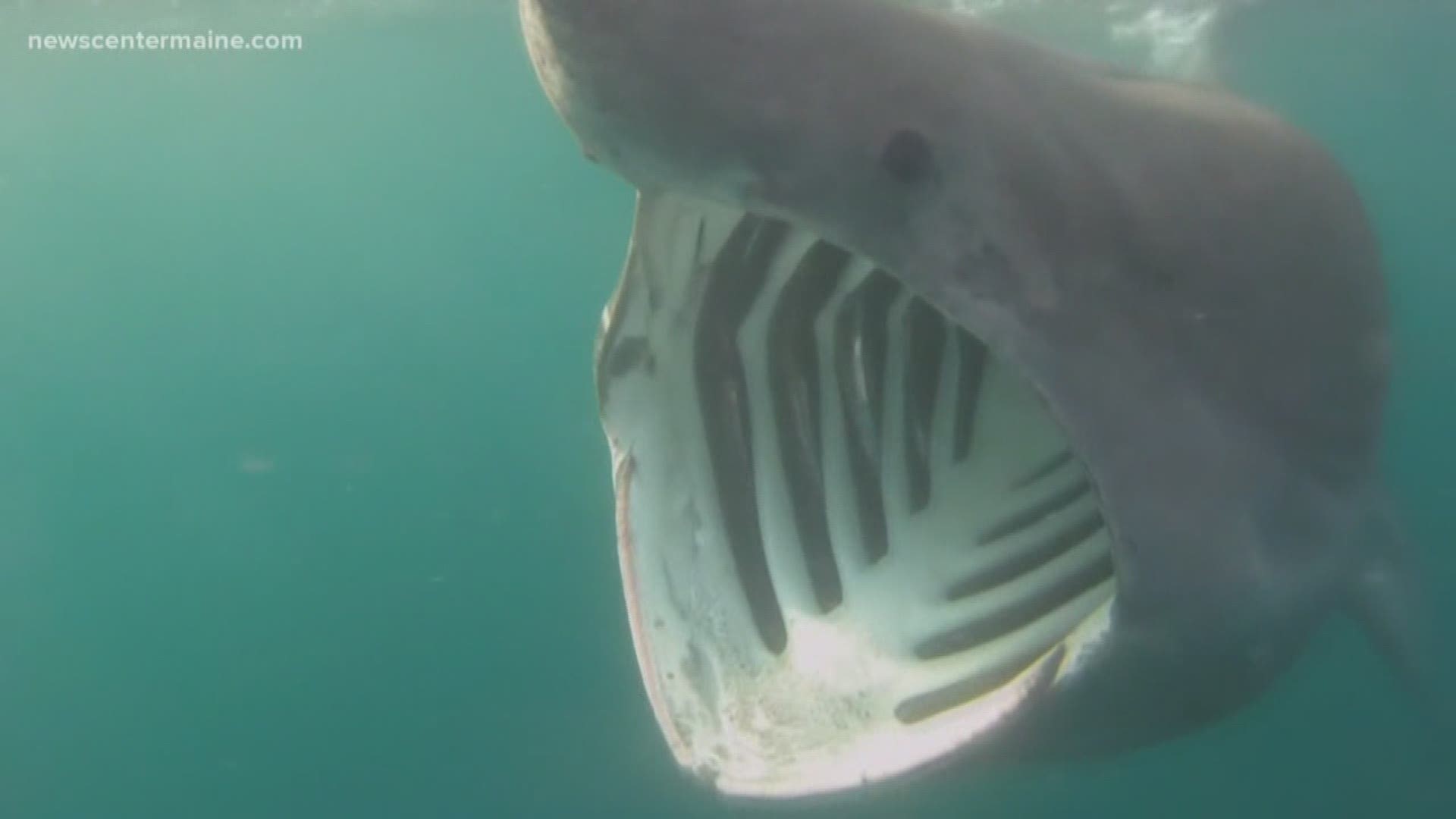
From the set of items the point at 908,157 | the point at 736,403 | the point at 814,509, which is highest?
the point at 908,157

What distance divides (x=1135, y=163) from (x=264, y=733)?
9535mm

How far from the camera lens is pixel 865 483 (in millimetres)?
3121

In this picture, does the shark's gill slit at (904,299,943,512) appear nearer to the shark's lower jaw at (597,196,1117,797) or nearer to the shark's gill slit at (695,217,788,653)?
the shark's lower jaw at (597,196,1117,797)

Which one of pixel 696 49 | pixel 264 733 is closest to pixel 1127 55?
pixel 264 733

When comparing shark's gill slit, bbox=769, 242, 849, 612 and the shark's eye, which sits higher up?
the shark's eye

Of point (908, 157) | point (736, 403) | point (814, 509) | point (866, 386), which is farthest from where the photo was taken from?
point (866, 386)

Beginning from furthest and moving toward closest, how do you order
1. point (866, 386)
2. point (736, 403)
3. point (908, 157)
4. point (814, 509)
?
1. point (866, 386)
2. point (814, 509)
3. point (736, 403)
4. point (908, 157)

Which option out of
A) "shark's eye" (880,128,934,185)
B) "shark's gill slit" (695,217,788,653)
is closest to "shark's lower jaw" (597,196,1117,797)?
"shark's gill slit" (695,217,788,653)

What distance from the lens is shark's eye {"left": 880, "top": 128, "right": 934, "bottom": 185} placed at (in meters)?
1.97

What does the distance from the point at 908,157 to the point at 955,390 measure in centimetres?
136

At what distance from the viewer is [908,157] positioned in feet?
6.48

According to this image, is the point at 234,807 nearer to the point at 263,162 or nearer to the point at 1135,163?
the point at 1135,163

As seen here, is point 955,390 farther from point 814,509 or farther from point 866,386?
point 814,509

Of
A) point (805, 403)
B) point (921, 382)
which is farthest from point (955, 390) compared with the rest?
point (805, 403)
